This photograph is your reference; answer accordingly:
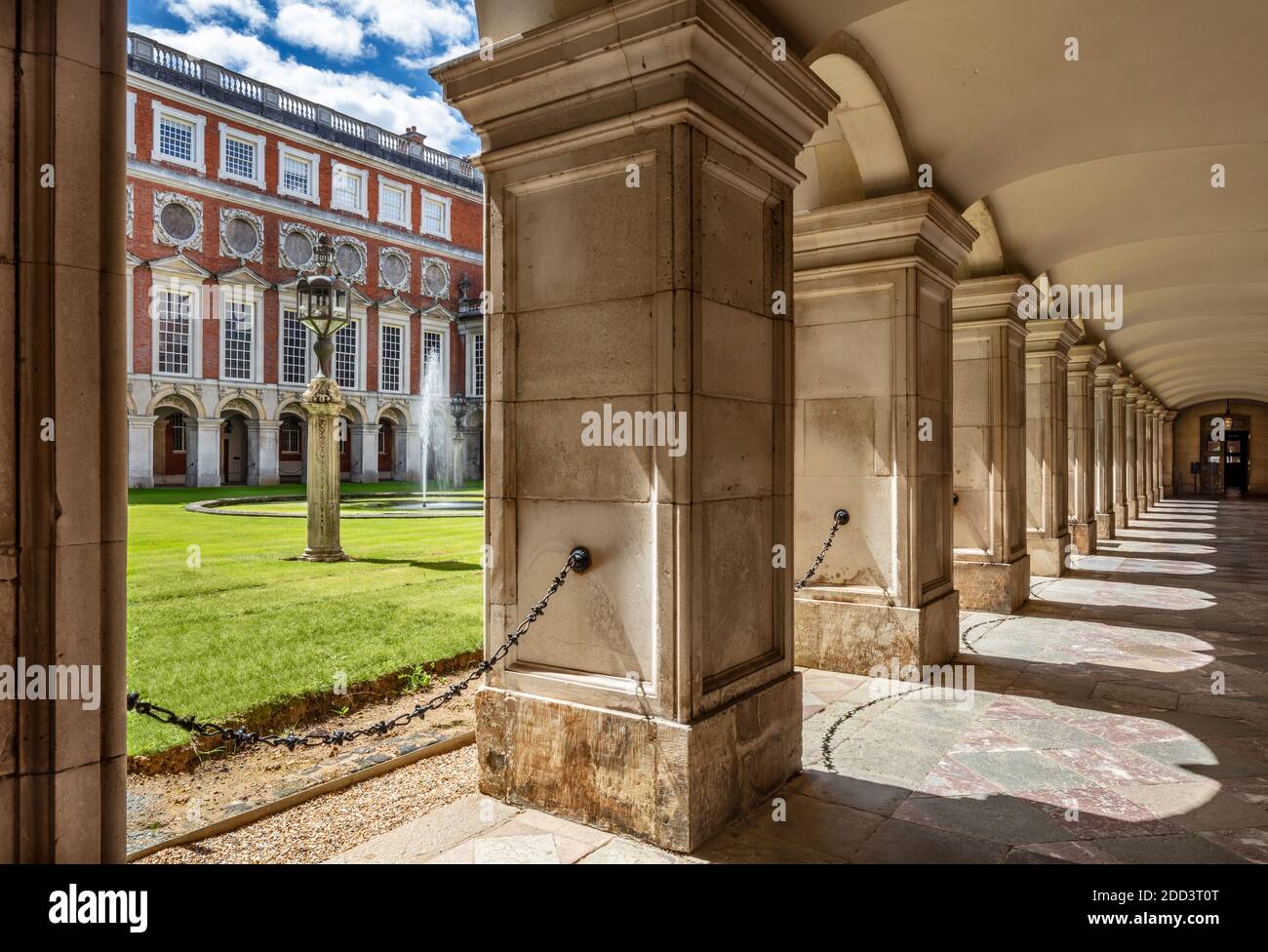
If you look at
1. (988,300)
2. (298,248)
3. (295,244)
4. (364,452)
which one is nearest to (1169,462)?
(988,300)

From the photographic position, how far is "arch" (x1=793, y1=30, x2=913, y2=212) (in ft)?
19.5

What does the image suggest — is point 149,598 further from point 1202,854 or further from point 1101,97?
point 1101,97

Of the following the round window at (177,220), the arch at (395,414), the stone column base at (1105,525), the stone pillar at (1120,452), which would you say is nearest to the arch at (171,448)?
the round window at (177,220)

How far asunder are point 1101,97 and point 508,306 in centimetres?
558

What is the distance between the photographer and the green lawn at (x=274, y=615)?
5941 mm

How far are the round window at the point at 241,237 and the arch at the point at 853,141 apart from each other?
1384 inches

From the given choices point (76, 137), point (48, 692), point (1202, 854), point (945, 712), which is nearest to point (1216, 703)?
point (945, 712)

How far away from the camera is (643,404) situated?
150 inches

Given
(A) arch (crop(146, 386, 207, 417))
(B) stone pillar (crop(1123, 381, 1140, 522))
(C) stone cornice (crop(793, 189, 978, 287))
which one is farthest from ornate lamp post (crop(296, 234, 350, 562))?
(A) arch (crop(146, 386, 207, 417))

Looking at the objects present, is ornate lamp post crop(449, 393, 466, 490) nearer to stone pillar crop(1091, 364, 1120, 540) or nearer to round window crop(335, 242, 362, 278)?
round window crop(335, 242, 362, 278)

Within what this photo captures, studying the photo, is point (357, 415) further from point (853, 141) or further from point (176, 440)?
point (853, 141)

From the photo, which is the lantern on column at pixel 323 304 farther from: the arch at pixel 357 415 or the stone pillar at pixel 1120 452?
the arch at pixel 357 415

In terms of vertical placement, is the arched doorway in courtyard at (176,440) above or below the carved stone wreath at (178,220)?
below

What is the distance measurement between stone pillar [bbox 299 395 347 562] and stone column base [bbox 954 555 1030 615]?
8755mm
